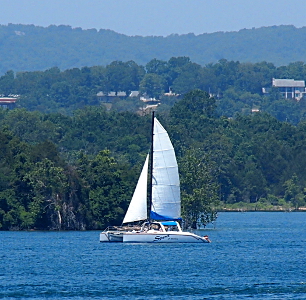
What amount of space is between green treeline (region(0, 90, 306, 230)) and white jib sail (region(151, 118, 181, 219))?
1566cm

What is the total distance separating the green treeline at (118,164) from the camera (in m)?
93.4

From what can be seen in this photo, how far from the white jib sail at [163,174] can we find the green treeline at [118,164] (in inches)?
617

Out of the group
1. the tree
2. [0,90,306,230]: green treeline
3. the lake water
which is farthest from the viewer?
[0,90,306,230]: green treeline

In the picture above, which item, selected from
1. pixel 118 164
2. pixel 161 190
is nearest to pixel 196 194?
pixel 161 190

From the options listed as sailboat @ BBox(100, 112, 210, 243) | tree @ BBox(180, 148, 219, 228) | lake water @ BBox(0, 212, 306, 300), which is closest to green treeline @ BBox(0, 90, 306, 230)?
tree @ BBox(180, 148, 219, 228)

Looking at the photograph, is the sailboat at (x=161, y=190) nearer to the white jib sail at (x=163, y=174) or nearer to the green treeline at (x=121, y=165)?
the white jib sail at (x=163, y=174)

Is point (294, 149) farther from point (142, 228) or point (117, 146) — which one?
point (142, 228)

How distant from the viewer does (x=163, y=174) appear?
76.4 metres

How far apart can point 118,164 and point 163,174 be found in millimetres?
36013

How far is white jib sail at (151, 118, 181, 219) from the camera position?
76438 mm

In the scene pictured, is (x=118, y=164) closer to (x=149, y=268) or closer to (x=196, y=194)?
(x=196, y=194)

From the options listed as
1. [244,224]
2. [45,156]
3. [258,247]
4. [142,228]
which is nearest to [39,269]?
[142,228]

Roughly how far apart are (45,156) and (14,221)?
350 inches

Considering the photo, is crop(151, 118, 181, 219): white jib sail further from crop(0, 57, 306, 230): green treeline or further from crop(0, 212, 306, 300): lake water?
crop(0, 57, 306, 230): green treeline
